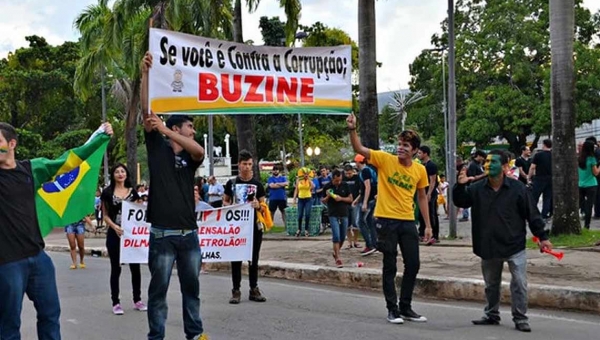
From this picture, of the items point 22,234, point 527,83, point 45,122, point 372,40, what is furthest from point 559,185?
point 45,122

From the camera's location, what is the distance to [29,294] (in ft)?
16.5

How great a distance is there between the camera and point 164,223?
19.0 ft

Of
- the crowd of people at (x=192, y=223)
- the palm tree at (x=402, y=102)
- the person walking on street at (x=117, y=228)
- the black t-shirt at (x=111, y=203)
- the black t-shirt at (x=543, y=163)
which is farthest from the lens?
the palm tree at (x=402, y=102)

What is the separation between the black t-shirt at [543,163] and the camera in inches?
581

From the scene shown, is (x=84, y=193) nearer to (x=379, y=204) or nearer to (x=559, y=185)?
(x=379, y=204)

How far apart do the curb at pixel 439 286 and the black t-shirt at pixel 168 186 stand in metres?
4.32

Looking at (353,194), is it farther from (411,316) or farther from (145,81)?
(145,81)

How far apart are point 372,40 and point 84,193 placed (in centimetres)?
947

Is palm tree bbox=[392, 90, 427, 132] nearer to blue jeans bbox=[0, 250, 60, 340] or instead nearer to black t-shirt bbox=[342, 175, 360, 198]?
black t-shirt bbox=[342, 175, 360, 198]

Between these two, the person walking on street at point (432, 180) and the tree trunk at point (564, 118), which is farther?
the person walking on street at point (432, 180)

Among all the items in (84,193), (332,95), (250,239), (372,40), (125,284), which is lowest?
(125,284)

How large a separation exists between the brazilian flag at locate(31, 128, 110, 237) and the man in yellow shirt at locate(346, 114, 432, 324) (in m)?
2.70

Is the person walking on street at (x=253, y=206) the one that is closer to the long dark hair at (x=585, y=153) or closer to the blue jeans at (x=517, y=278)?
the blue jeans at (x=517, y=278)

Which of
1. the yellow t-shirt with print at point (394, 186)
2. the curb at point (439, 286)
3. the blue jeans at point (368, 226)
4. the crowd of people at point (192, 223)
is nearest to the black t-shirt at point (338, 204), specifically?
the blue jeans at point (368, 226)
